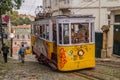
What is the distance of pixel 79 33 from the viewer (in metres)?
16.8

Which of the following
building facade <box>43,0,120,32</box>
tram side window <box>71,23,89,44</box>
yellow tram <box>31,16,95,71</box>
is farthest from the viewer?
building facade <box>43,0,120,32</box>

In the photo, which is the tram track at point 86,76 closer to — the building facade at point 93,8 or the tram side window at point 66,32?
the tram side window at point 66,32

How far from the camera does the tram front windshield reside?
16422 millimetres

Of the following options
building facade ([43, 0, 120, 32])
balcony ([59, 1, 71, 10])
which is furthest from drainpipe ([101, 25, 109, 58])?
balcony ([59, 1, 71, 10])

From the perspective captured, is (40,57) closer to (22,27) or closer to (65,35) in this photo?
(65,35)

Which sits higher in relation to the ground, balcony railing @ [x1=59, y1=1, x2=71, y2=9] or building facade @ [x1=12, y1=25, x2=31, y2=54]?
balcony railing @ [x1=59, y1=1, x2=71, y2=9]

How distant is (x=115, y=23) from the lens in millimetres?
23562

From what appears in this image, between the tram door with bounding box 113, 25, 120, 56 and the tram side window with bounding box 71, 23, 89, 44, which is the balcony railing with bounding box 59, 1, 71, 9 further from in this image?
the tram side window with bounding box 71, 23, 89, 44

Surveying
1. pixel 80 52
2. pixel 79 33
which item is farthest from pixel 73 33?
pixel 80 52

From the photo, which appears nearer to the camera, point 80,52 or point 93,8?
point 80,52

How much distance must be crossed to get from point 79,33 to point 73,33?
39 cm

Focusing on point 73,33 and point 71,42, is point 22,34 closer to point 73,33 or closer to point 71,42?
point 73,33

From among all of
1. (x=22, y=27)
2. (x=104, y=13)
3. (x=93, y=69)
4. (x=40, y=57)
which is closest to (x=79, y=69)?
(x=93, y=69)

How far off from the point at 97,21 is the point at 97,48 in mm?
11034
